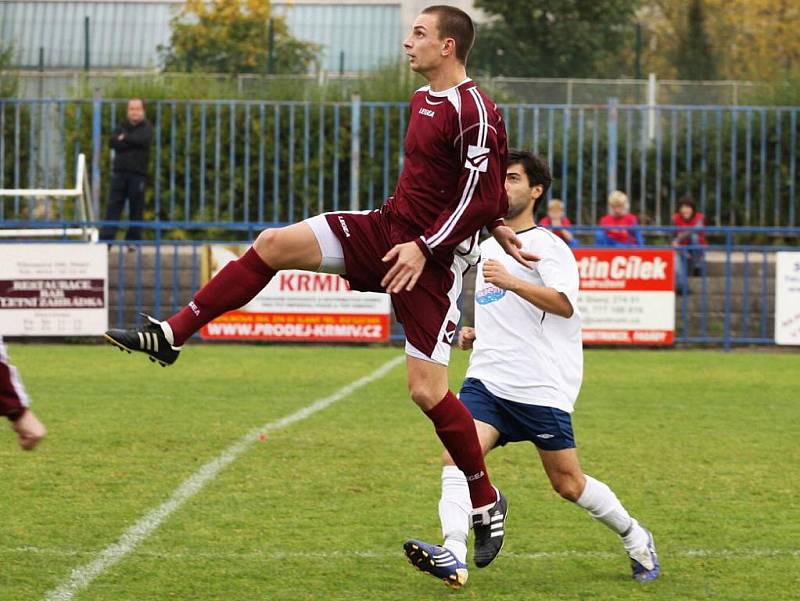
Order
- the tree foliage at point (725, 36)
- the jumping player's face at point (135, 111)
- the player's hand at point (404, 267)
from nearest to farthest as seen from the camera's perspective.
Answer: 1. the player's hand at point (404, 267)
2. the jumping player's face at point (135, 111)
3. the tree foliage at point (725, 36)

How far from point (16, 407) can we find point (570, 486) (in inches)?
90.6

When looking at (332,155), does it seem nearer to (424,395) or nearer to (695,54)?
(424,395)

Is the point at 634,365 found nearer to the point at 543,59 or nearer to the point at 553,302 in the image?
the point at 553,302

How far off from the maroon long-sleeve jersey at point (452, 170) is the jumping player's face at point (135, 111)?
13.1 metres

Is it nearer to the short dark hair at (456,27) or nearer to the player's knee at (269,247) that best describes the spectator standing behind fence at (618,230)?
the short dark hair at (456,27)

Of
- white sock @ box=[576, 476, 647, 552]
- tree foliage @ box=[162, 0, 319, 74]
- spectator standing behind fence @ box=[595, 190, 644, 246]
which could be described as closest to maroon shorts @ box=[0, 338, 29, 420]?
white sock @ box=[576, 476, 647, 552]

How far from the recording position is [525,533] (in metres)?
6.91

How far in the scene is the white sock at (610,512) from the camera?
5961mm

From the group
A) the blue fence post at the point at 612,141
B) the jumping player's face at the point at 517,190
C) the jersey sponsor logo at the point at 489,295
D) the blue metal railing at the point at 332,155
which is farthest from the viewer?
the blue metal railing at the point at 332,155

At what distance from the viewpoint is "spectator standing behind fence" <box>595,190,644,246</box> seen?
17.3 metres

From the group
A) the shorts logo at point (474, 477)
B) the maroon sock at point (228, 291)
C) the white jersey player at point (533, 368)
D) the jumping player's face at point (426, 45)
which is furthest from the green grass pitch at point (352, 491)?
the jumping player's face at point (426, 45)

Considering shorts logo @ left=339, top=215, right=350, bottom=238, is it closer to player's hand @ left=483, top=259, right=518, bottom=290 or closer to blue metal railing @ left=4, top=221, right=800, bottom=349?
player's hand @ left=483, top=259, right=518, bottom=290

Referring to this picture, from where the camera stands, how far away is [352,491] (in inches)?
313

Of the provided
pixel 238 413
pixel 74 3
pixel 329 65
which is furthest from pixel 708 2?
pixel 238 413
